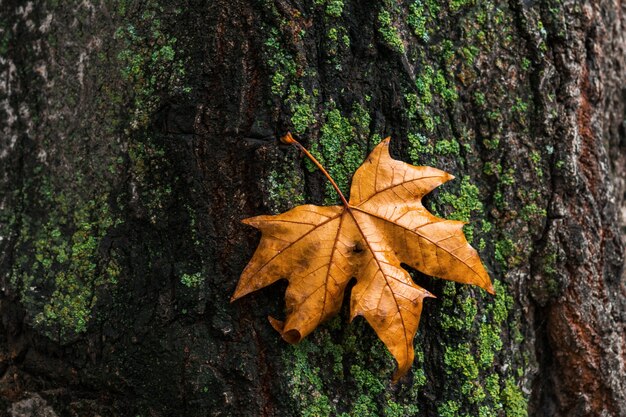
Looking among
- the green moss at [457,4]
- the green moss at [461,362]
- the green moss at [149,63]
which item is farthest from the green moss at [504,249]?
the green moss at [149,63]

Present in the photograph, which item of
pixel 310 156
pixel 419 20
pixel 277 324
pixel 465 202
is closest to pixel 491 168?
pixel 465 202

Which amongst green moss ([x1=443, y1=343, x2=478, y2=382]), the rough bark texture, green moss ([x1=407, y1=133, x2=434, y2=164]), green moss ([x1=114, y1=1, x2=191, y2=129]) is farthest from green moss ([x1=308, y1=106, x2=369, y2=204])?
green moss ([x1=443, y1=343, x2=478, y2=382])

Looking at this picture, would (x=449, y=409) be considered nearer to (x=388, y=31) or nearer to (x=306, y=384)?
(x=306, y=384)

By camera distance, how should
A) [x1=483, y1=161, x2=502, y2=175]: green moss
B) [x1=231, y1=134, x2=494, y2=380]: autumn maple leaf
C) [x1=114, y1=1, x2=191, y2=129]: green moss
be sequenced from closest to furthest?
1. [x1=231, y1=134, x2=494, y2=380]: autumn maple leaf
2. [x1=114, y1=1, x2=191, y2=129]: green moss
3. [x1=483, y1=161, x2=502, y2=175]: green moss

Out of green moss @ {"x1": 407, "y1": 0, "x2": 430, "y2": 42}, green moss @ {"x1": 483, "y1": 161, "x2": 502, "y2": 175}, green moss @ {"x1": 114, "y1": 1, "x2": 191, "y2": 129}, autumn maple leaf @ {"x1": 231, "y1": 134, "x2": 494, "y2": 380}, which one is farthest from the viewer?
green moss @ {"x1": 483, "y1": 161, "x2": 502, "y2": 175}

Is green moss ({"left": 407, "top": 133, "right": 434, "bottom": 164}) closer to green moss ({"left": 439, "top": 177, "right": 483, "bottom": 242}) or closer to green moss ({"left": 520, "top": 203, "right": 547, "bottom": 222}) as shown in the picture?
green moss ({"left": 439, "top": 177, "right": 483, "bottom": 242})

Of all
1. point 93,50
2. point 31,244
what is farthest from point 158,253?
point 93,50
